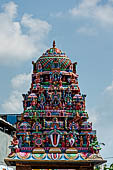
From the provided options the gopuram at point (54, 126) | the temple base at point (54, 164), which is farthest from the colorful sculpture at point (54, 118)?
the temple base at point (54, 164)

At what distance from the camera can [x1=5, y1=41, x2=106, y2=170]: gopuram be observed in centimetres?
3550

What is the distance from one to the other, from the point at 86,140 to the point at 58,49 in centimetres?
1214

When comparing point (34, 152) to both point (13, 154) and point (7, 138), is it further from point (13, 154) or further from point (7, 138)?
point (7, 138)

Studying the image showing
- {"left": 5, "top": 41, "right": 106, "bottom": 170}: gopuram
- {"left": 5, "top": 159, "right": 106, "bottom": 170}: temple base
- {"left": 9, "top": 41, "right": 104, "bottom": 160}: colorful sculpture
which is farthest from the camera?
{"left": 9, "top": 41, "right": 104, "bottom": 160}: colorful sculpture

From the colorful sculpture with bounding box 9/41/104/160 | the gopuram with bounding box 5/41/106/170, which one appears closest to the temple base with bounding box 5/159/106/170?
the gopuram with bounding box 5/41/106/170

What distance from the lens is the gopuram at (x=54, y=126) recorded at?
116 feet

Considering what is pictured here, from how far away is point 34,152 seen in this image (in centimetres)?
3559

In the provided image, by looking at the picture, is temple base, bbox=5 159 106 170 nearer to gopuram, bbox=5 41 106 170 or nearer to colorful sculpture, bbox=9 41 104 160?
gopuram, bbox=5 41 106 170

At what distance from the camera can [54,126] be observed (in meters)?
36.9

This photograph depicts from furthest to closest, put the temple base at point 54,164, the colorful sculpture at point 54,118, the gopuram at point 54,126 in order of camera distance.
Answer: the colorful sculpture at point 54,118 < the gopuram at point 54,126 < the temple base at point 54,164

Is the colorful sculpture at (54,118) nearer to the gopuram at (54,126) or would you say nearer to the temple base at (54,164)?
the gopuram at (54,126)

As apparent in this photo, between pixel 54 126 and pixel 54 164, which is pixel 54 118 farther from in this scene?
pixel 54 164

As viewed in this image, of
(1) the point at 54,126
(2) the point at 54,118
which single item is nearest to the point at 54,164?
(1) the point at 54,126

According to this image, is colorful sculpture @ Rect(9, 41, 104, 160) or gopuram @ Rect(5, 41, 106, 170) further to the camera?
colorful sculpture @ Rect(9, 41, 104, 160)
